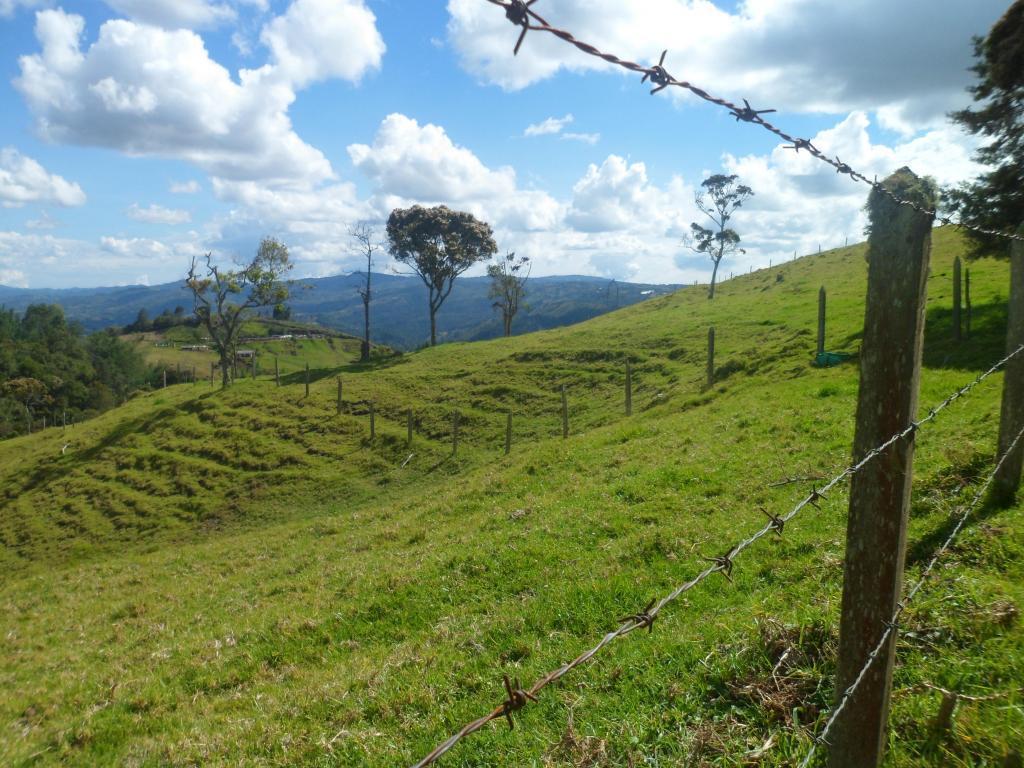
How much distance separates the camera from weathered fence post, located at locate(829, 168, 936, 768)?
113 inches

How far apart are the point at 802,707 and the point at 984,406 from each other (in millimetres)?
10356

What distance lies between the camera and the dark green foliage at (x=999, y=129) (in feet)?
70.1

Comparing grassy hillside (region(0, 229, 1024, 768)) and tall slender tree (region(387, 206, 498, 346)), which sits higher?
tall slender tree (region(387, 206, 498, 346))

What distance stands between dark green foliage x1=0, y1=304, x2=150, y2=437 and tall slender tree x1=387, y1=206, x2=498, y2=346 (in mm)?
66642

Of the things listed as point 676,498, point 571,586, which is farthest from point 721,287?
point 571,586

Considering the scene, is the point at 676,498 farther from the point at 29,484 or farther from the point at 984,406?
the point at 29,484

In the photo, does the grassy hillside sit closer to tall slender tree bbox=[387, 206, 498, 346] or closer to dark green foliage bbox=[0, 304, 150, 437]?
tall slender tree bbox=[387, 206, 498, 346]

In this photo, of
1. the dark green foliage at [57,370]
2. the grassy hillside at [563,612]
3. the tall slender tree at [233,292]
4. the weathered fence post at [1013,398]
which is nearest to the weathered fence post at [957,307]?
the grassy hillside at [563,612]

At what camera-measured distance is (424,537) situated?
15.7m

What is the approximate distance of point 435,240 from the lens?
249ft

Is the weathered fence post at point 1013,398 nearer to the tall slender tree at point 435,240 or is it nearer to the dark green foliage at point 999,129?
the dark green foliage at point 999,129

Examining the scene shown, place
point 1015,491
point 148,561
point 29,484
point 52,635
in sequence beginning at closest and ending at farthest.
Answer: point 1015,491
point 52,635
point 148,561
point 29,484

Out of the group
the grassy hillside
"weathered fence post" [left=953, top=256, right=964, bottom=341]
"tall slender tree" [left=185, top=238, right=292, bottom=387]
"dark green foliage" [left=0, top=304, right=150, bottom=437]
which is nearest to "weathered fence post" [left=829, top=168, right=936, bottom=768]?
the grassy hillside

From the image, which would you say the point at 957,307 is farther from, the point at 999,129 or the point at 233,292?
the point at 233,292
